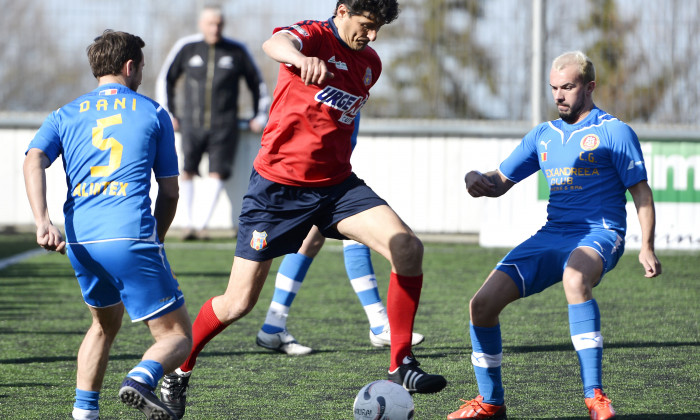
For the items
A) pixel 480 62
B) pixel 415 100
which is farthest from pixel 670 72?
pixel 415 100

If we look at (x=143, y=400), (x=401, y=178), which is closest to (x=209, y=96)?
(x=401, y=178)

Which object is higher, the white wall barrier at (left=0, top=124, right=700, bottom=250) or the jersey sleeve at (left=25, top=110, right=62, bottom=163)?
the jersey sleeve at (left=25, top=110, right=62, bottom=163)

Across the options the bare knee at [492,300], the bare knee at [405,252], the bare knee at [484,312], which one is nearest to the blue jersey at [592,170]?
the bare knee at [492,300]

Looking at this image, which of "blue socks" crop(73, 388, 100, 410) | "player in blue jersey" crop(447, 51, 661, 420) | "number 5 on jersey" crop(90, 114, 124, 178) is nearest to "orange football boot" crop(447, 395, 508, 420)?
"player in blue jersey" crop(447, 51, 661, 420)

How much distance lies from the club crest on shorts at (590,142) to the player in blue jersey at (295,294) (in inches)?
68.6

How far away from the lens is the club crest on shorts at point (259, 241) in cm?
453

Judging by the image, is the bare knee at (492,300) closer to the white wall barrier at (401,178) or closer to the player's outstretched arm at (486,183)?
the player's outstretched arm at (486,183)

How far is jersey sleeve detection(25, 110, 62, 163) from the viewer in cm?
382

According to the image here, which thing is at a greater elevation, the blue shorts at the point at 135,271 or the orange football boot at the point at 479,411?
the blue shorts at the point at 135,271

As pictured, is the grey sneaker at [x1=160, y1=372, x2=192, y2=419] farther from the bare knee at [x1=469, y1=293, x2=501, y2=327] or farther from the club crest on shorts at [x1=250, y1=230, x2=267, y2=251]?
the bare knee at [x1=469, y1=293, x2=501, y2=327]

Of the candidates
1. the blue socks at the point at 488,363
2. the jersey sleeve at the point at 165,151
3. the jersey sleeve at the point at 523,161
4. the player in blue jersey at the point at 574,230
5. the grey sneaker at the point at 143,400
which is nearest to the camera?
the grey sneaker at the point at 143,400

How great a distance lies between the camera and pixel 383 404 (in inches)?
157

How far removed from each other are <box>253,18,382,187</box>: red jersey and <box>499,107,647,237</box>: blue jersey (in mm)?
941

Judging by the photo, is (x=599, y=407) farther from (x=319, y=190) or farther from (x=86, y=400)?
(x=86, y=400)
